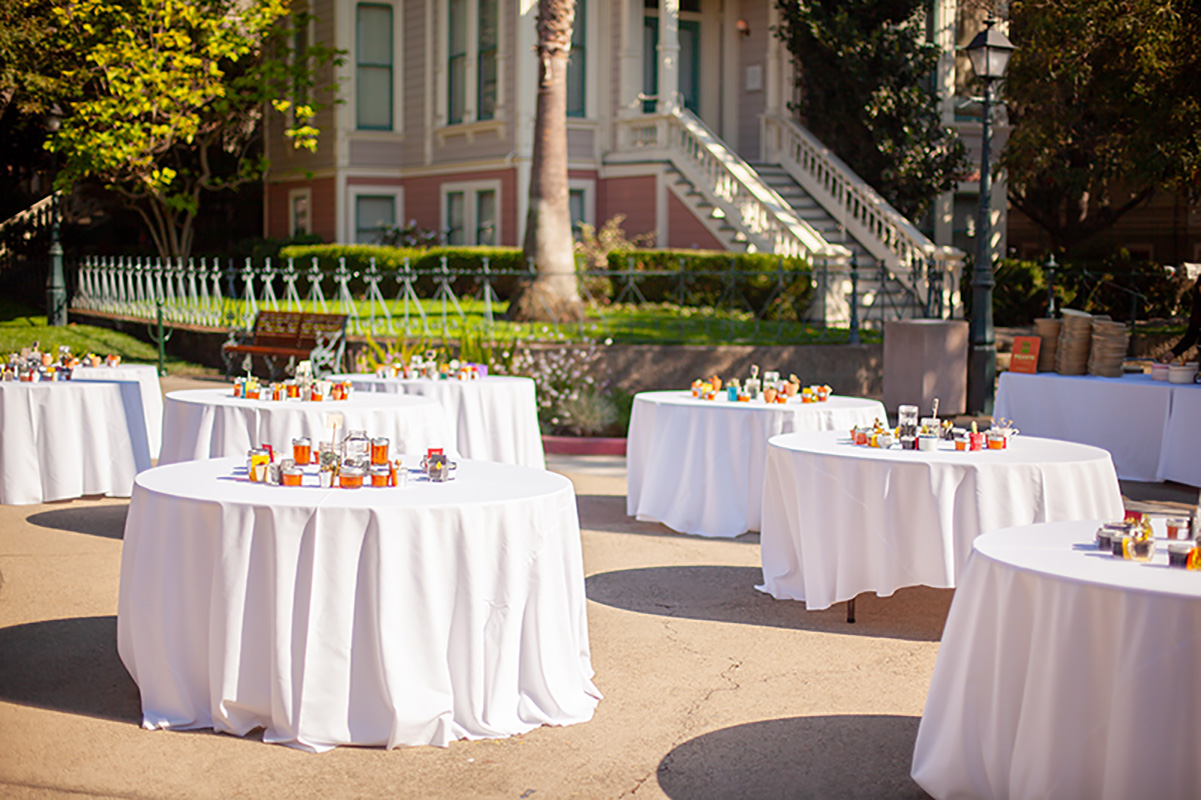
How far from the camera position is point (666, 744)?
Result: 16.3 feet

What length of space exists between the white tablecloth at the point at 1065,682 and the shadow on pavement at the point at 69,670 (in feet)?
10.3

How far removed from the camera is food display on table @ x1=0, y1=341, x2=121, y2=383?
9953mm

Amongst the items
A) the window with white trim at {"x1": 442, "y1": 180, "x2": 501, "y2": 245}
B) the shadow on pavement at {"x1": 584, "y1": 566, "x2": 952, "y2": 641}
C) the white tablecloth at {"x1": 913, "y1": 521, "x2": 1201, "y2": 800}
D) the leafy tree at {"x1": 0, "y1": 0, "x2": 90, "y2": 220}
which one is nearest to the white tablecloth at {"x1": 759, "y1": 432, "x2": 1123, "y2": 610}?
the shadow on pavement at {"x1": 584, "y1": 566, "x2": 952, "y2": 641}

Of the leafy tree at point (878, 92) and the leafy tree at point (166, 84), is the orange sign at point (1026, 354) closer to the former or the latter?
the leafy tree at point (878, 92)

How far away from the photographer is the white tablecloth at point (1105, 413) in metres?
11.4

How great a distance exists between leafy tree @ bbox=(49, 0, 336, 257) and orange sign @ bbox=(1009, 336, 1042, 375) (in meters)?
17.1

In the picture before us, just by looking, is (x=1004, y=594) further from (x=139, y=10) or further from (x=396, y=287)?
(x=139, y=10)

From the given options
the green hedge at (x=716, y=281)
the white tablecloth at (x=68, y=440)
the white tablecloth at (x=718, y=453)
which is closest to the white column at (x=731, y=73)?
the green hedge at (x=716, y=281)

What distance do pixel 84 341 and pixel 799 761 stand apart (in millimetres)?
18236

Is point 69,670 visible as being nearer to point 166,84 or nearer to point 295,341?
point 295,341

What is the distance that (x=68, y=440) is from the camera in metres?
9.80

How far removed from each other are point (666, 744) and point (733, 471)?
4265mm

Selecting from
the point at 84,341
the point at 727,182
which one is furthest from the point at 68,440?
the point at 727,182

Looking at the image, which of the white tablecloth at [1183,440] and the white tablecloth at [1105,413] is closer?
the white tablecloth at [1183,440]
